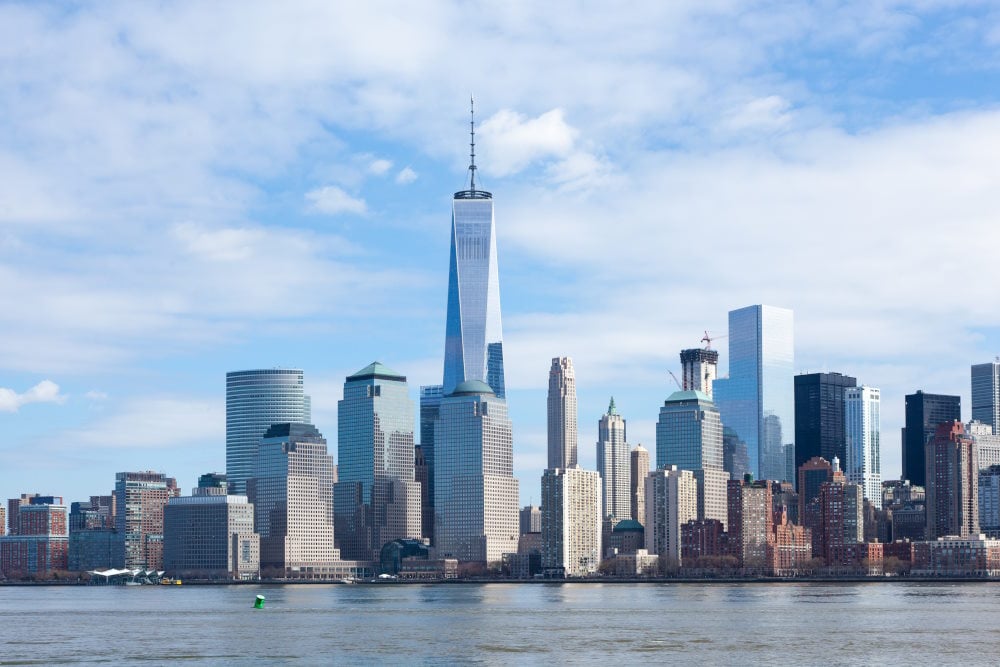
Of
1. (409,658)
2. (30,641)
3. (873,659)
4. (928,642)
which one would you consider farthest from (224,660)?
(928,642)

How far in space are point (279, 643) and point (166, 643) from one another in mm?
10817

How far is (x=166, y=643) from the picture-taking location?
498 ft

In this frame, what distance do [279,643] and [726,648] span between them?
4141cm

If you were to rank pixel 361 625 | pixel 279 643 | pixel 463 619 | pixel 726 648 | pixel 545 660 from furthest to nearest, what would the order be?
1. pixel 463 619
2. pixel 361 625
3. pixel 279 643
4. pixel 726 648
5. pixel 545 660

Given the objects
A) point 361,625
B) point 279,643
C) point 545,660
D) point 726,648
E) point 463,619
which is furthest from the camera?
point 463,619

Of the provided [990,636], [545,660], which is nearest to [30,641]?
[545,660]

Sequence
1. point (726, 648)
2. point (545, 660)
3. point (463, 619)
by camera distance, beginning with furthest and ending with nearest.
A: point (463, 619), point (726, 648), point (545, 660)

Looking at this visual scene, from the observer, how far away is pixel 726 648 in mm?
140000

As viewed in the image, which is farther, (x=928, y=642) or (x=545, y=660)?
(x=928, y=642)

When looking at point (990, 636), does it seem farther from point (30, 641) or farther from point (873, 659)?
point (30, 641)

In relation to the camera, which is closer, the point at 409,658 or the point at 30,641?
the point at 409,658

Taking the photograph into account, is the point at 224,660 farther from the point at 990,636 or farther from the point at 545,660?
the point at 990,636

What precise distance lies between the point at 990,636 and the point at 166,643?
7801cm

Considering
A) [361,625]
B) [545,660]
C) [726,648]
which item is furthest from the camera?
[361,625]
